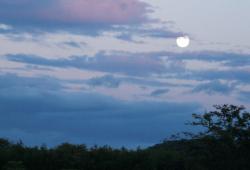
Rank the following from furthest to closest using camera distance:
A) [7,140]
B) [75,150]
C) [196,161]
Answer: [7,140] < [75,150] < [196,161]

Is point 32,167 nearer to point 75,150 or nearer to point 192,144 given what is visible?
point 75,150

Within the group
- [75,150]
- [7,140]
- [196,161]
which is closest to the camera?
[196,161]

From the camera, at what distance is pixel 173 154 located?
30.9m

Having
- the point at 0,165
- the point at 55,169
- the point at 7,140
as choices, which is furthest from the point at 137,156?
the point at 7,140

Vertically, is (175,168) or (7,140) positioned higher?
(7,140)

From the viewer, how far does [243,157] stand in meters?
30.7

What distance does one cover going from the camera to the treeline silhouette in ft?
100

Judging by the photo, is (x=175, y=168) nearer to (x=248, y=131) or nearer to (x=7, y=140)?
(x=248, y=131)

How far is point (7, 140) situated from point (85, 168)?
7.18m

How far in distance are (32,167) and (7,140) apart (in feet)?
18.0

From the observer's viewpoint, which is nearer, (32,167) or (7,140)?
(32,167)

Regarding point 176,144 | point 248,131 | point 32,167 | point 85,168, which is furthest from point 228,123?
point 32,167

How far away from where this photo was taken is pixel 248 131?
102 ft

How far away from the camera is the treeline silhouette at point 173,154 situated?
30.6 meters
